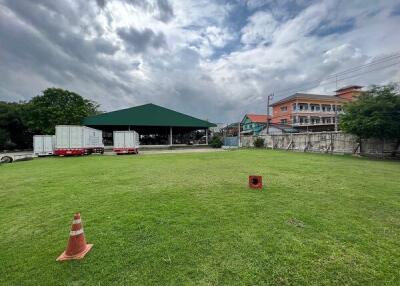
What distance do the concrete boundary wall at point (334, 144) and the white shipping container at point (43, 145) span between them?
24283 mm

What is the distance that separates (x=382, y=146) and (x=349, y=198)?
47.2ft

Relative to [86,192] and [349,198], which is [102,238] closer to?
[86,192]

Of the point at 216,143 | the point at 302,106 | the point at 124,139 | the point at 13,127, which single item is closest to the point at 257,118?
the point at 302,106

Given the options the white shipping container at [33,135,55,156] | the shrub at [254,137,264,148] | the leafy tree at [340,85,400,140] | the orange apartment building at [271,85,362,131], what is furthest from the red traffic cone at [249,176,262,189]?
the orange apartment building at [271,85,362,131]

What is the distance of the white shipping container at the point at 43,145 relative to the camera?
768 inches

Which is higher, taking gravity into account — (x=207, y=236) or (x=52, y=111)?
(x=52, y=111)

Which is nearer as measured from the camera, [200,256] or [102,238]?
[200,256]

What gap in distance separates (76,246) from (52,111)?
34.2 m

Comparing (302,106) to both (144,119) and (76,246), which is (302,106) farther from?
(76,246)

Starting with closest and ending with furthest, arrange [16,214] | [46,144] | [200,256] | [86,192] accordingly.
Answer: [200,256], [16,214], [86,192], [46,144]

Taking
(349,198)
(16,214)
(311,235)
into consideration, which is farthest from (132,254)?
(349,198)

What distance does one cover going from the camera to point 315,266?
8.68ft

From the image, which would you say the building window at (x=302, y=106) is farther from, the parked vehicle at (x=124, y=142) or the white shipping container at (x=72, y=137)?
the white shipping container at (x=72, y=137)

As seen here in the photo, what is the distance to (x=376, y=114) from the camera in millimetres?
14188
